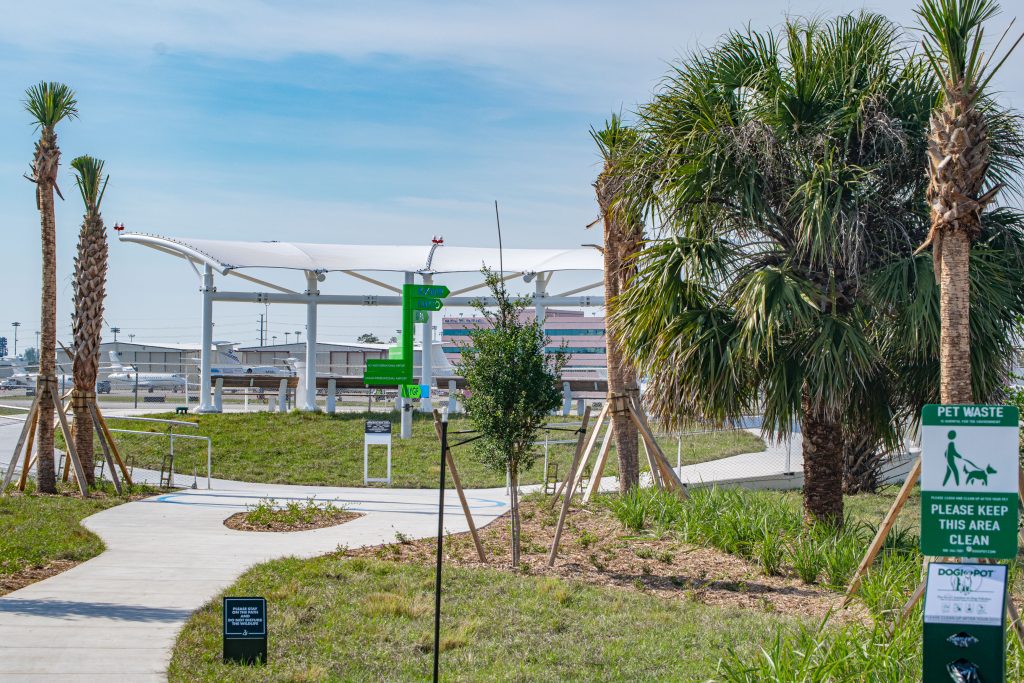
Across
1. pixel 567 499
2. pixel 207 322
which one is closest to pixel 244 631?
pixel 567 499

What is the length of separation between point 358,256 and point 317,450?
1016cm

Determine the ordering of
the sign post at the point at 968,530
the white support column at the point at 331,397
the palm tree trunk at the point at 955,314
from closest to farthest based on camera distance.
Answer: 1. the sign post at the point at 968,530
2. the palm tree trunk at the point at 955,314
3. the white support column at the point at 331,397

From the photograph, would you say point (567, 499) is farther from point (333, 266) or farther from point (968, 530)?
point (333, 266)

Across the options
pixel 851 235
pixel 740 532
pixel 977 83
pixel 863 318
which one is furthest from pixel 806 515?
pixel 977 83

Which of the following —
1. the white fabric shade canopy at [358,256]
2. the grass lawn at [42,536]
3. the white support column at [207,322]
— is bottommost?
the grass lawn at [42,536]

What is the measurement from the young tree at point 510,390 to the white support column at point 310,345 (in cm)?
1795

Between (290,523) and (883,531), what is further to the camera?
(290,523)

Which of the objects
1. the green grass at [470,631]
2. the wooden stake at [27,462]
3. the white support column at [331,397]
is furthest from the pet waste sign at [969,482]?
the white support column at [331,397]

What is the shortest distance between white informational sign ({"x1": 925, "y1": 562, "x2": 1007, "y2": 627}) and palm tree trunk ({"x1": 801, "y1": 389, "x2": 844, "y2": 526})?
20.0ft

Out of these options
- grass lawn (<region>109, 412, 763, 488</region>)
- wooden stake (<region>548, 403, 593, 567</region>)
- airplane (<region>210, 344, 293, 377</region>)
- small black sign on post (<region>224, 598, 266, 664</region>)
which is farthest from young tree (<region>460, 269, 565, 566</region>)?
airplane (<region>210, 344, 293, 377</region>)

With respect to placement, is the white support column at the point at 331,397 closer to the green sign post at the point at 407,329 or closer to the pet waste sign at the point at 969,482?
the green sign post at the point at 407,329

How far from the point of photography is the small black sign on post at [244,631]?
7215 millimetres

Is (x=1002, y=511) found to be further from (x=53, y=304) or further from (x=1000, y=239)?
(x=53, y=304)

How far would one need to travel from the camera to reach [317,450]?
23.1 m
